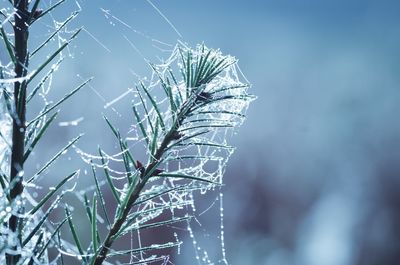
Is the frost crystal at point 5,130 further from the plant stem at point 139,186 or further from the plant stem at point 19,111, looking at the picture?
the plant stem at point 139,186

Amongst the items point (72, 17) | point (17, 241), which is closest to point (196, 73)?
point (72, 17)

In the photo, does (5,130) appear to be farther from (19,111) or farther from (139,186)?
(139,186)

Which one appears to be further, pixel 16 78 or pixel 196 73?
pixel 196 73

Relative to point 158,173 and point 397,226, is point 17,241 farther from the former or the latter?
point 397,226

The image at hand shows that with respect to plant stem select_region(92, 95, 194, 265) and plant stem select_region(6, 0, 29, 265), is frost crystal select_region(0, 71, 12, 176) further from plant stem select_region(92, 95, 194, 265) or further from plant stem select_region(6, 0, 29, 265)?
plant stem select_region(92, 95, 194, 265)

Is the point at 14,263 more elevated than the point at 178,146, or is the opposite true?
the point at 178,146

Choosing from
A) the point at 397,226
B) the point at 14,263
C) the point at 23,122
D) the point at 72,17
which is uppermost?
the point at 397,226

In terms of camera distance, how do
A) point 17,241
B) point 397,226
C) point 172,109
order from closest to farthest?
1. point 17,241
2. point 172,109
3. point 397,226

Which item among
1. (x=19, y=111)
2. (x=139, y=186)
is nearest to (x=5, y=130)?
(x=19, y=111)
